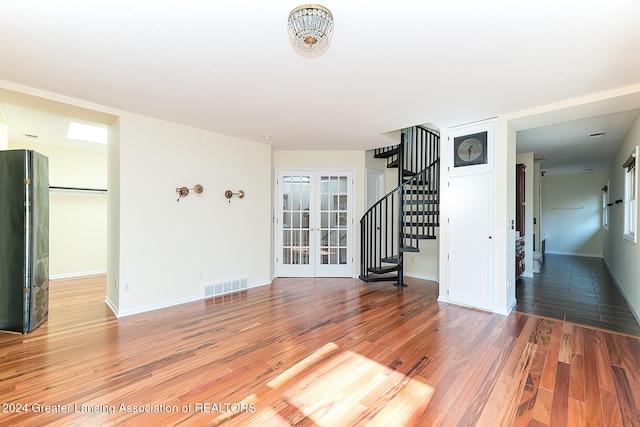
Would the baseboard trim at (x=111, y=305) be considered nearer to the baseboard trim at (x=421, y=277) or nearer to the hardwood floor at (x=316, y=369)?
the hardwood floor at (x=316, y=369)

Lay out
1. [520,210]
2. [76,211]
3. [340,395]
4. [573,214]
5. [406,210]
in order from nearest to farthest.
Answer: [340,395], [406,210], [520,210], [76,211], [573,214]

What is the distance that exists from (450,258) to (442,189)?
98 centimetres

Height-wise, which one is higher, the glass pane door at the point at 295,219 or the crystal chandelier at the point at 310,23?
the crystal chandelier at the point at 310,23

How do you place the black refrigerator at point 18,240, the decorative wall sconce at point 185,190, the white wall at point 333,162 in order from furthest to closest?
the white wall at point 333,162 < the decorative wall sconce at point 185,190 < the black refrigerator at point 18,240

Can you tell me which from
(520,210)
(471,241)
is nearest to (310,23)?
(471,241)

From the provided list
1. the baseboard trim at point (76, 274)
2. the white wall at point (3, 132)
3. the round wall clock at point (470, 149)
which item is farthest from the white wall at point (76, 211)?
the round wall clock at point (470, 149)

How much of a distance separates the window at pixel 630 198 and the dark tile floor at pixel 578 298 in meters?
0.94

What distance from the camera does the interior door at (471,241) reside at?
3533 millimetres

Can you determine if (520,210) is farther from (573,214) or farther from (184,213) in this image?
(184,213)

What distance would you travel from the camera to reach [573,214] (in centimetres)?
852

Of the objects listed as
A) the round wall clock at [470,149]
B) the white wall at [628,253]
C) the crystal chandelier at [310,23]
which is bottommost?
the white wall at [628,253]

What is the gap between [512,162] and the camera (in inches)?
139

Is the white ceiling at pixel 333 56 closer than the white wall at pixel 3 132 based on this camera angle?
Yes

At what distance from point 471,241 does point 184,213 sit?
156 inches
